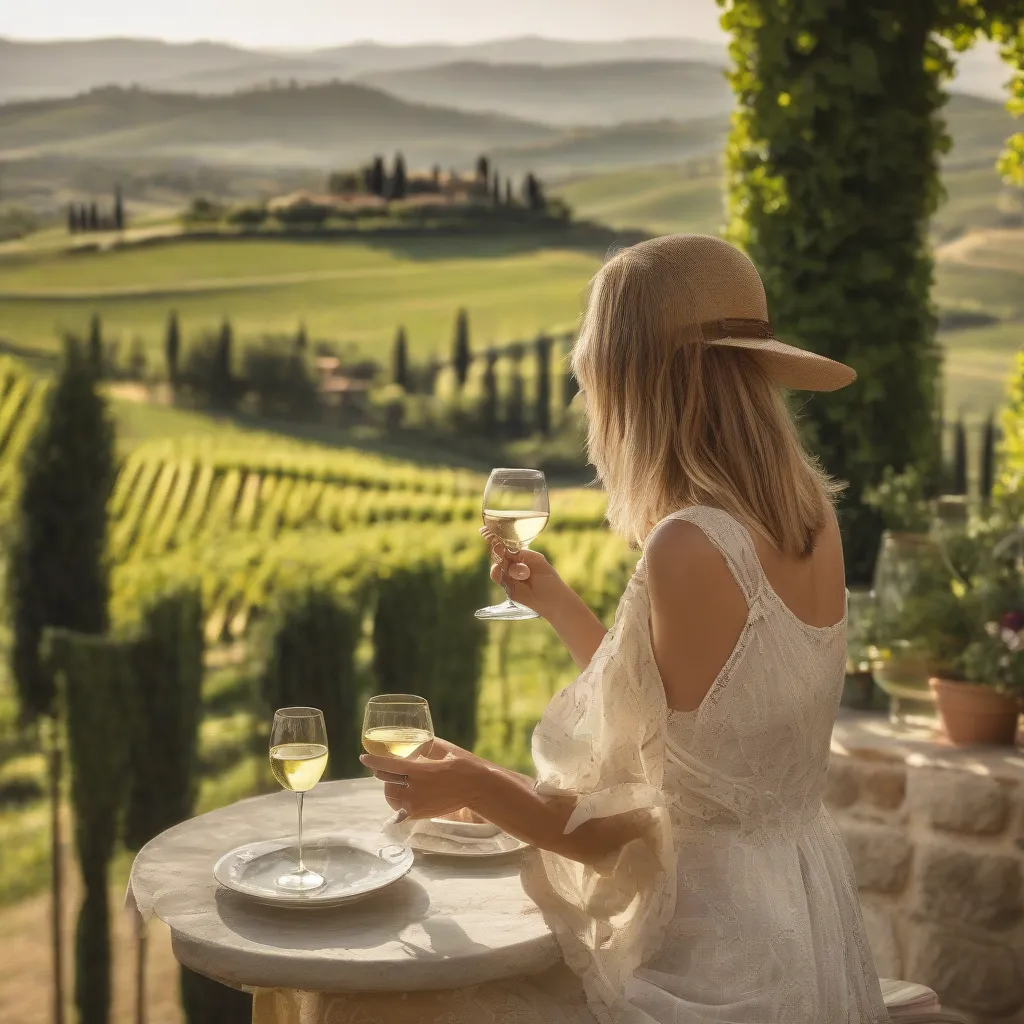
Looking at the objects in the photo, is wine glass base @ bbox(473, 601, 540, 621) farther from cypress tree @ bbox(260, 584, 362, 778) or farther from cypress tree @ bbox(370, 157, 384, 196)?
cypress tree @ bbox(370, 157, 384, 196)

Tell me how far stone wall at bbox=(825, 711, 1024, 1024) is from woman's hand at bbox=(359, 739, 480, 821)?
1.87 metres

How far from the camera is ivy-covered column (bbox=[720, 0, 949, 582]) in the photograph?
386 centimetres

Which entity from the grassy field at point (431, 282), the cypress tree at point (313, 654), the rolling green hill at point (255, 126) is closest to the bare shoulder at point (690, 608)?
the cypress tree at point (313, 654)

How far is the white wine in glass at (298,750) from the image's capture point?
1.69 m

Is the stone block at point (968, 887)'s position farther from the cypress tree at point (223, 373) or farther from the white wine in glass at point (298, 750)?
the cypress tree at point (223, 373)

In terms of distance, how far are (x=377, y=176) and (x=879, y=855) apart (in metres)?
3.54

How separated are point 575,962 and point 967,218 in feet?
14.0

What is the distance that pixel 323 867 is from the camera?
70.9 inches

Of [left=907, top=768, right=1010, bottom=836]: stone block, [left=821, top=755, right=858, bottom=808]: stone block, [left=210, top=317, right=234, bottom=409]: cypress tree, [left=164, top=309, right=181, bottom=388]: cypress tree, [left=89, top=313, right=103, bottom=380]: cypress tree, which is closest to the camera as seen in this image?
[left=907, top=768, right=1010, bottom=836]: stone block

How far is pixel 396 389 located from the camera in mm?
5383

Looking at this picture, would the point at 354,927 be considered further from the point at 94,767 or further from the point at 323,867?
the point at 94,767

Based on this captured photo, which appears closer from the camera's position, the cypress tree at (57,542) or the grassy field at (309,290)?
the cypress tree at (57,542)

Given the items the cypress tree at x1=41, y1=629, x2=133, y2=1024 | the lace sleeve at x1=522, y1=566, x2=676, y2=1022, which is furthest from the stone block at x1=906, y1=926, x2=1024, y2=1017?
the cypress tree at x1=41, y1=629, x2=133, y2=1024

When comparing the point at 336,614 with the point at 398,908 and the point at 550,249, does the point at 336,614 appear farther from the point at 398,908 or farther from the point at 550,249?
the point at 398,908
